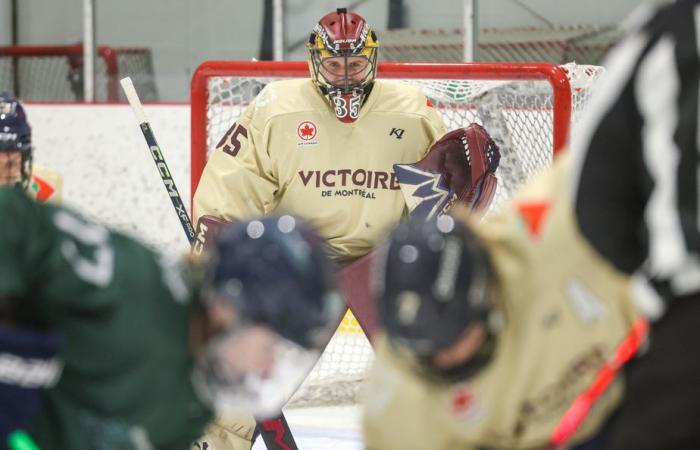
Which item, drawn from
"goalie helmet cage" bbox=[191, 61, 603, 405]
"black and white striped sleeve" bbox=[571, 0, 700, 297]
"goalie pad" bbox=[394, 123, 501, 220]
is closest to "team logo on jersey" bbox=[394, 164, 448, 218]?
"goalie pad" bbox=[394, 123, 501, 220]

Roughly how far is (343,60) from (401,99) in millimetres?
202

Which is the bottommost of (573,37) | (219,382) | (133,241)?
Result: (219,382)

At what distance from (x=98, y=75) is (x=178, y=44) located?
41cm

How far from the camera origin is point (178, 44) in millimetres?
5660

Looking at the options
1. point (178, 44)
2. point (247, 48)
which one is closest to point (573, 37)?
point (247, 48)

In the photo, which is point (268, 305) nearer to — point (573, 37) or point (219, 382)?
point (219, 382)

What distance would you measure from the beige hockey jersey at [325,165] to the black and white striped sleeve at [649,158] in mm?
1906

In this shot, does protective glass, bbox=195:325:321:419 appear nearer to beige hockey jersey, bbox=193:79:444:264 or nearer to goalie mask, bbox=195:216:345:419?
goalie mask, bbox=195:216:345:419

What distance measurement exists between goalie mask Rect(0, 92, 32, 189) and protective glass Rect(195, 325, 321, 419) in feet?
5.07

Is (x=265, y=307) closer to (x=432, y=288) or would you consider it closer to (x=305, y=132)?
(x=432, y=288)

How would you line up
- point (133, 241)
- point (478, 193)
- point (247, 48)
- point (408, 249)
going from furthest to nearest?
point (247, 48)
point (478, 193)
point (133, 241)
point (408, 249)

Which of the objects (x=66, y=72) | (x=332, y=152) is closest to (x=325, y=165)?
(x=332, y=152)

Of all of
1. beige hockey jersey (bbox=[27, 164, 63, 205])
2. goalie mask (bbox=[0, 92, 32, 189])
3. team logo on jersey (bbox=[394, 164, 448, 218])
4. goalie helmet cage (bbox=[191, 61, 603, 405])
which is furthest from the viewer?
beige hockey jersey (bbox=[27, 164, 63, 205])

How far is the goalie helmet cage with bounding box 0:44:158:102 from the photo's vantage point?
5511 mm
